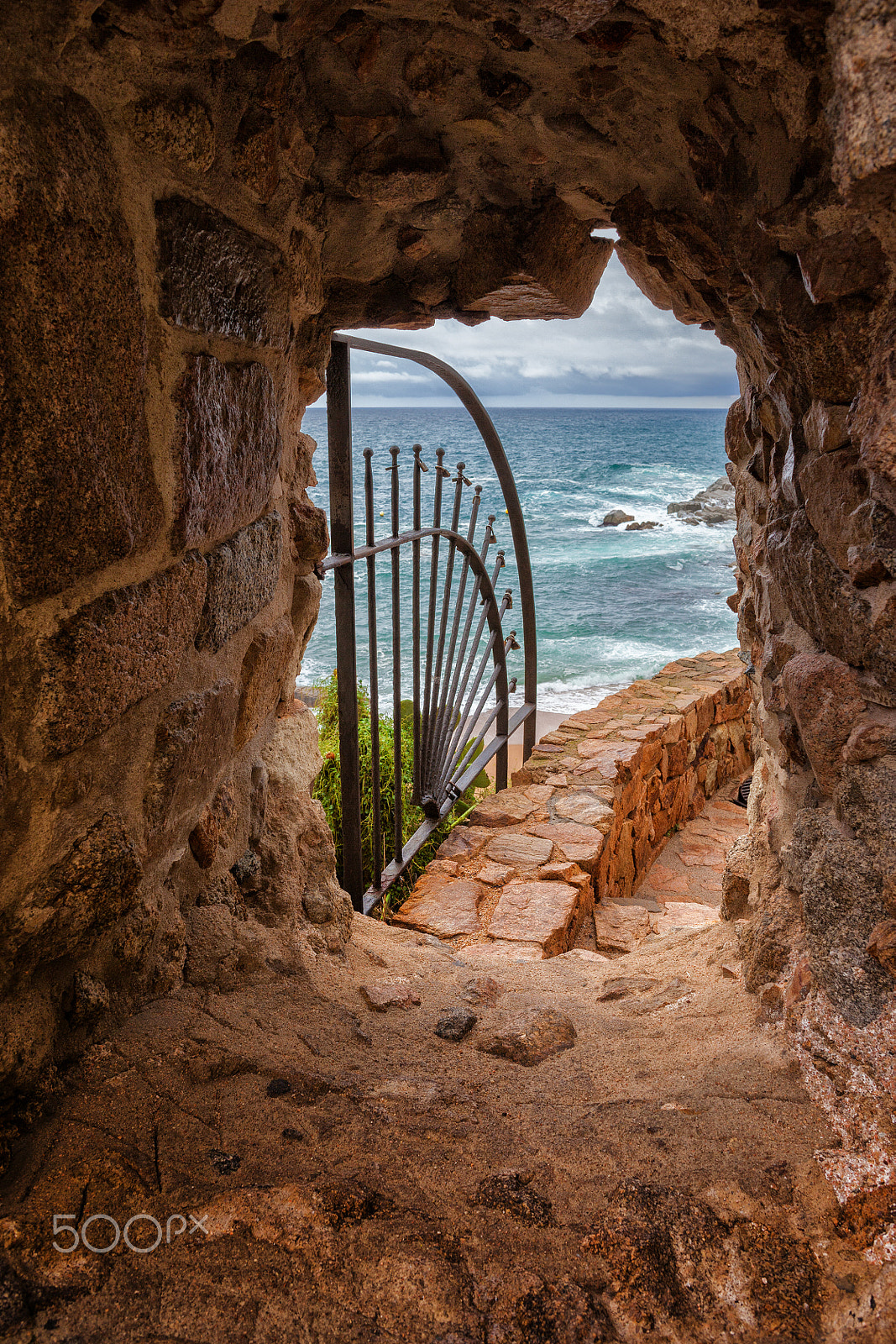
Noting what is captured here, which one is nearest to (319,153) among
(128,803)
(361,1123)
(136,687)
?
(136,687)

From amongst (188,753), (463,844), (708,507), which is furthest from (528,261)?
(708,507)

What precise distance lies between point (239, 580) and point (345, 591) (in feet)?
2.97

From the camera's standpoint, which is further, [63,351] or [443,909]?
[443,909]

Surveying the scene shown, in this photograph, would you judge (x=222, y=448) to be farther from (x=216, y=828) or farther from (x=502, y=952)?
(x=502, y=952)

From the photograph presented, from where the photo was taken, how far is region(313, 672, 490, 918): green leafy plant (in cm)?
332

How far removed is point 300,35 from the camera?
3.33ft

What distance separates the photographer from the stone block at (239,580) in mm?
1237

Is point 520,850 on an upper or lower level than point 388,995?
lower

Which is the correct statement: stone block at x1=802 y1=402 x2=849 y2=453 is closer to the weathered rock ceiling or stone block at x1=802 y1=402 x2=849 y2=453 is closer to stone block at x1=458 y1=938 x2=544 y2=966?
the weathered rock ceiling

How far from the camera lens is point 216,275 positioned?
1.13 meters

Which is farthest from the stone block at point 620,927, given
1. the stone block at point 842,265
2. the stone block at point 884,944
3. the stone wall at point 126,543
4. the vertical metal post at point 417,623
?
the stone block at point 842,265

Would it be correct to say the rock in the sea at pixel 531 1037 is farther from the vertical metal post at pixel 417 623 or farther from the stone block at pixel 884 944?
the vertical metal post at pixel 417 623

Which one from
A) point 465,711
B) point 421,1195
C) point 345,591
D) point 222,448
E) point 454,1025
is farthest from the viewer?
point 465,711

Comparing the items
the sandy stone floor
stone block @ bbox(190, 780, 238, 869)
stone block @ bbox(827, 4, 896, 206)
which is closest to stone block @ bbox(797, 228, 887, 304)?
stone block @ bbox(827, 4, 896, 206)
